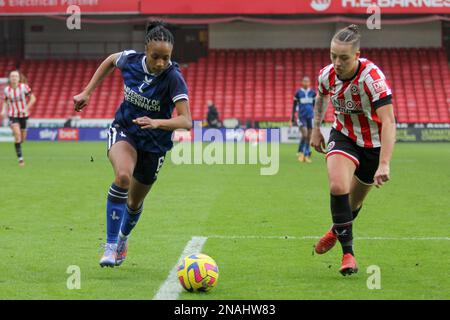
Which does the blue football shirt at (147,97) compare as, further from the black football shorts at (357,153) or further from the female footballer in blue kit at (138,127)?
the black football shorts at (357,153)

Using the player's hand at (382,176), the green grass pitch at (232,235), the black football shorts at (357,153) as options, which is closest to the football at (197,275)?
the green grass pitch at (232,235)

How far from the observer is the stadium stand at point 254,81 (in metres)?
39.1

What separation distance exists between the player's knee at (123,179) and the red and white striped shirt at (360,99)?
198 centimetres

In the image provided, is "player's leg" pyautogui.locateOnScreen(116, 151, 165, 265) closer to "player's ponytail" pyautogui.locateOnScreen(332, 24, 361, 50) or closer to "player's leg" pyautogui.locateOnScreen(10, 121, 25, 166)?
"player's ponytail" pyautogui.locateOnScreen(332, 24, 361, 50)

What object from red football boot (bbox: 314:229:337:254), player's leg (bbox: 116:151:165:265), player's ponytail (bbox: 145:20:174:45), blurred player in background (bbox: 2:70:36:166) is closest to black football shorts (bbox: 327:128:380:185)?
red football boot (bbox: 314:229:337:254)

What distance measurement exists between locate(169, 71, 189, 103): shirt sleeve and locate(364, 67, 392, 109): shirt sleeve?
5.16 ft

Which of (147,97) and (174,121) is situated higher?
(147,97)

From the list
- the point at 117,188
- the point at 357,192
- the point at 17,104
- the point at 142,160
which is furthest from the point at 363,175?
the point at 17,104

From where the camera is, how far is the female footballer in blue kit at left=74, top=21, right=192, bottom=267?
759cm

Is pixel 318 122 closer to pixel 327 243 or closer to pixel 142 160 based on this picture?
pixel 327 243

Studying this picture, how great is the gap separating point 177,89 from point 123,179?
91 centimetres

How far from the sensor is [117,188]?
7727 mm

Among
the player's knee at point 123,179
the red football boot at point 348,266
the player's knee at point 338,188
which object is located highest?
the player's knee at point 123,179

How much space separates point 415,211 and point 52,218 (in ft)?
16.6
